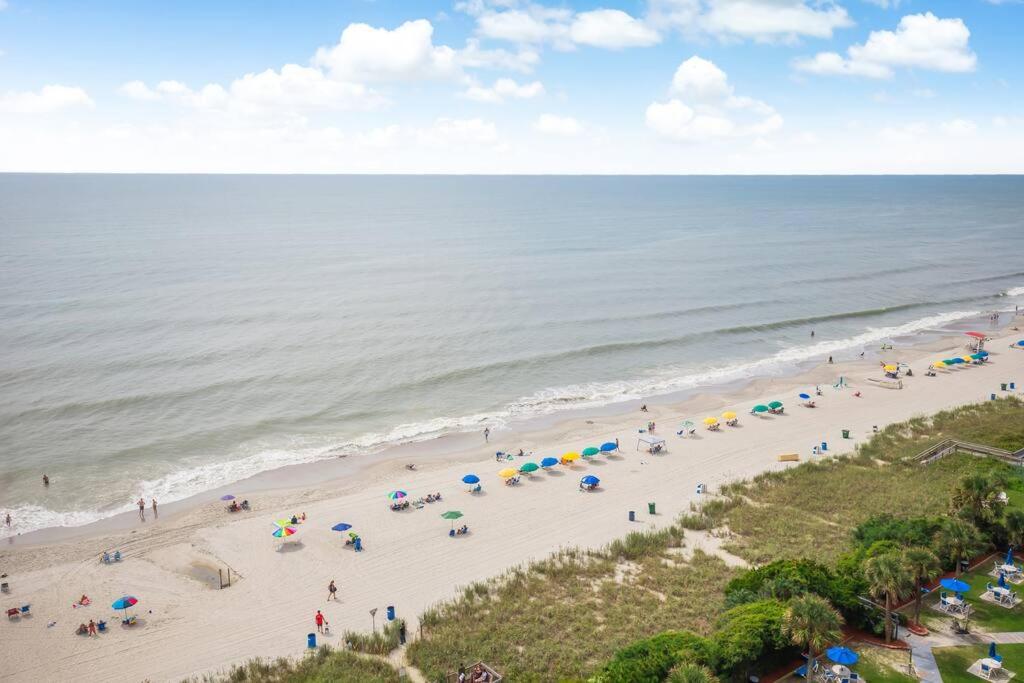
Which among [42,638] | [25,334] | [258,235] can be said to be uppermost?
[258,235]

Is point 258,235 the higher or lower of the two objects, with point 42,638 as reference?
higher

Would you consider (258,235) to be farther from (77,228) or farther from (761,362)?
(761,362)

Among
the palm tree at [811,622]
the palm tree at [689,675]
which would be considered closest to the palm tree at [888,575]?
the palm tree at [811,622]

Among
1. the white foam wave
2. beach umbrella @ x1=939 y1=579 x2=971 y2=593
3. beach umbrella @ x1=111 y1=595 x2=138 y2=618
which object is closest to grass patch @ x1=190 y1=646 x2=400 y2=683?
beach umbrella @ x1=111 y1=595 x2=138 y2=618

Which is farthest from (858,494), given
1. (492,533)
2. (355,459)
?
(355,459)

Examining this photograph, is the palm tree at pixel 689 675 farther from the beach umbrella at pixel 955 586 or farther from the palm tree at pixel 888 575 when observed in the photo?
the beach umbrella at pixel 955 586

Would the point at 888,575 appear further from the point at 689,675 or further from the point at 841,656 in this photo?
the point at 689,675

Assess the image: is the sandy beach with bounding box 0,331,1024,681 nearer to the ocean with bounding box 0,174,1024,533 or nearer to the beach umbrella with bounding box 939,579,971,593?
the ocean with bounding box 0,174,1024,533
